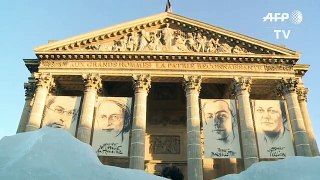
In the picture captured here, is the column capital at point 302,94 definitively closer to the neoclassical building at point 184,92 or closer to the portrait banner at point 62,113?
the neoclassical building at point 184,92

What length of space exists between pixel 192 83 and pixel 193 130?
343 centimetres

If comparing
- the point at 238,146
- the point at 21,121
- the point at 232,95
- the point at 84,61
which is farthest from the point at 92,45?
the point at 238,146

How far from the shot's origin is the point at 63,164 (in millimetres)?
2072

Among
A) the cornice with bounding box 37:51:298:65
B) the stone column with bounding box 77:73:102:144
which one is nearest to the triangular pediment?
the cornice with bounding box 37:51:298:65

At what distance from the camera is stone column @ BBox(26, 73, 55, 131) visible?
2170 centimetres

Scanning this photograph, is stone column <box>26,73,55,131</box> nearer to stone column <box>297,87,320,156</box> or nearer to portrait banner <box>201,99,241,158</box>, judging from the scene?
portrait banner <box>201,99,241,158</box>

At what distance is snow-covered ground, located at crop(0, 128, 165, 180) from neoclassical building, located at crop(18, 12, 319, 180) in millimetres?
18014

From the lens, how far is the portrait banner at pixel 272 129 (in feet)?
66.6

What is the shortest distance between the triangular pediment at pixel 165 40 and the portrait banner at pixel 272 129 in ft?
13.7

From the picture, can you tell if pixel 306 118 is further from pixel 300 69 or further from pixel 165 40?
pixel 165 40

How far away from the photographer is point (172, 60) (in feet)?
77.3

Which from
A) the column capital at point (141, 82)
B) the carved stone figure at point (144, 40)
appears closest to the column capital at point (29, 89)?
the column capital at point (141, 82)

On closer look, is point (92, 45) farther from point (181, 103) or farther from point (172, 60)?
point (181, 103)

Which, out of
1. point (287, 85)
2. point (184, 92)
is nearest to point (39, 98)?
point (184, 92)
